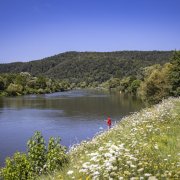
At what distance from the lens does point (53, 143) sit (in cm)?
1167

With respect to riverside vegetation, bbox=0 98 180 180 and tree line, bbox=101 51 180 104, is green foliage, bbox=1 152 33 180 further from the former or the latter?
tree line, bbox=101 51 180 104

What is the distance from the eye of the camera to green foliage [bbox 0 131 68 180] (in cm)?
1059

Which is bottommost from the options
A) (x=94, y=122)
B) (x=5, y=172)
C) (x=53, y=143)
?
(x=94, y=122)

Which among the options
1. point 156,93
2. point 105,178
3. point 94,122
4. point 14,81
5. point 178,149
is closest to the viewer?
point 105,178

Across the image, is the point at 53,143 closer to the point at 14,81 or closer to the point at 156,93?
the point at 156,93

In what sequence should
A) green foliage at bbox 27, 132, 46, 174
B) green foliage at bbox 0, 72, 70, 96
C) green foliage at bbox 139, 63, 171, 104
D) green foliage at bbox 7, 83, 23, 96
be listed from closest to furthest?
1. green foliage at bbox 27, 132, 46, 174
2. green foliage at bbox 139, 63, 171, 104
3. green foliage at bbox 7, 83, 23, 96
4. green foliage at bbox 0, 72, 70, 96

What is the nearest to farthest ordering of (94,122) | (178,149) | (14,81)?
(178,149), (94,122), (14,81)

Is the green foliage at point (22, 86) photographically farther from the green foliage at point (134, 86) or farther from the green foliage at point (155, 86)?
the green foliage at point (155, 86)

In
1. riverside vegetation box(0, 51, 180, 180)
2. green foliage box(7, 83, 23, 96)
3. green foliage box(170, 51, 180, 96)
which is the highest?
green foliage box(170, 51, 180, 96)

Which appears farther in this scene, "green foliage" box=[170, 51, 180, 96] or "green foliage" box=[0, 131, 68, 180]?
"green foliage" box=[170, 51, 180, 96]

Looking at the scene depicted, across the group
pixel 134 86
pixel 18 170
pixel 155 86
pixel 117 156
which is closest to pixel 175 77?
pixel 155 86

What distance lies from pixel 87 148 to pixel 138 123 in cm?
283

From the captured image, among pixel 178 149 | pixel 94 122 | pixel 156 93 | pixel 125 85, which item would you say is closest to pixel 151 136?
pixel 178 149

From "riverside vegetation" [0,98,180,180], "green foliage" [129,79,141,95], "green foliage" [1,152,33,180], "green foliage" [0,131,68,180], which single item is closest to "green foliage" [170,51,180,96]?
"riverside vegetation" [0,98,180,180]
